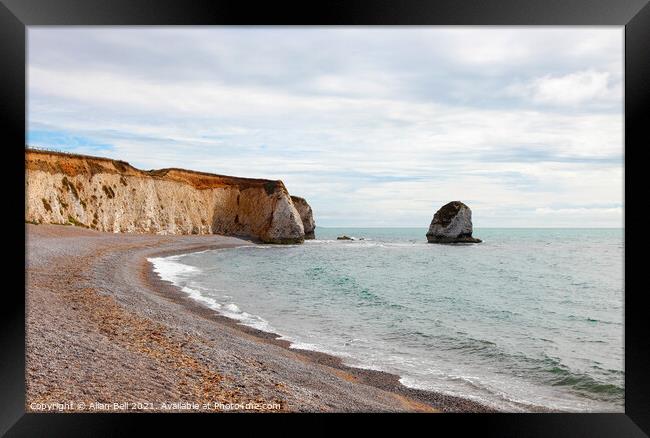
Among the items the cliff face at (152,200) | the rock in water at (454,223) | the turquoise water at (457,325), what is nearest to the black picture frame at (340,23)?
the turquoise water at (457,325)

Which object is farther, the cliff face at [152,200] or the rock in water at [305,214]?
the rock in water at [305,214]

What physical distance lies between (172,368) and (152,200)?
121 ft

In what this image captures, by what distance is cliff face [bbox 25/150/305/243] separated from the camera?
1171 inches

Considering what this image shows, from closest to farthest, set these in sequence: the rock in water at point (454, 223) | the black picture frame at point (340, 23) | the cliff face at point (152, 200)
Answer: the black picture frame at point (340, 23)
the cliff face at point (152, 200)
the rock in water at point (454, 223)

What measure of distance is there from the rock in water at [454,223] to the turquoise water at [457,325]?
24430 millimetres

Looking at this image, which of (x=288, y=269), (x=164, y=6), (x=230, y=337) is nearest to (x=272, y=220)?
(x=288, y=269)

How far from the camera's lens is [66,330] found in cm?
507

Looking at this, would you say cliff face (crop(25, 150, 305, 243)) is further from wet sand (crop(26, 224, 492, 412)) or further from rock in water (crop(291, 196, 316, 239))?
wet sand (crop(26, 224, 492, 412))

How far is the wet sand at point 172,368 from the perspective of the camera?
3.62 meters

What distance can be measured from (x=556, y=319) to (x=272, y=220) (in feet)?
119

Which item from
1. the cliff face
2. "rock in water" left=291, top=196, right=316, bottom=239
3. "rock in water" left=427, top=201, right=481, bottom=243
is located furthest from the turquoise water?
"rock in water" left=291, top=196, right=316, bottom=239

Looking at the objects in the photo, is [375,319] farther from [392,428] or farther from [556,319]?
[392,428]

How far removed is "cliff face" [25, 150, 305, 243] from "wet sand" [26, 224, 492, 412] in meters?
24.7

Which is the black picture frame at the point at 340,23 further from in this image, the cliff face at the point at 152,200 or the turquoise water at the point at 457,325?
the cliff face at the point at 152,200
